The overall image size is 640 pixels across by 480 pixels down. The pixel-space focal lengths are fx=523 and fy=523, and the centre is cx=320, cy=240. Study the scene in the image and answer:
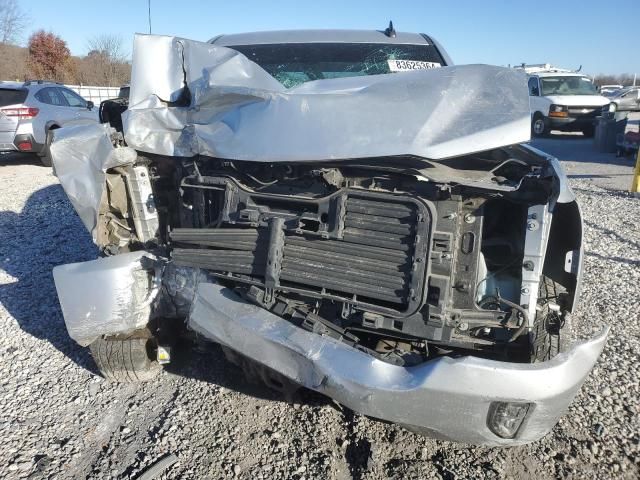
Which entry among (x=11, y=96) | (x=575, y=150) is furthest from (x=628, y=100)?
(x=11, y=96)

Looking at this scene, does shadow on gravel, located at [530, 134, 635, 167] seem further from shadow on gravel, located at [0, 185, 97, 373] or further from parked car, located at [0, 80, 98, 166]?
parked car, located at [0, 80, 98, 166]

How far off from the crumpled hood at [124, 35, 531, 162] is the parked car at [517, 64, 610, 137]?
14.2m

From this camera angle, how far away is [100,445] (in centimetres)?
262

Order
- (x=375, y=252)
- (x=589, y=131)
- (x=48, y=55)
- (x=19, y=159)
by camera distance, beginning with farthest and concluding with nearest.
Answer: (x=48, y=55)
(x=589, y=131)
(x=19, y=159)
(x=375, y=252)

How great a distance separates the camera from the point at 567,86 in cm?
1636

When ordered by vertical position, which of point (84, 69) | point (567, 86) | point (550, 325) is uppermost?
point (84, 69)

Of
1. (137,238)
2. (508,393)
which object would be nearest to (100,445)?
(137,238)

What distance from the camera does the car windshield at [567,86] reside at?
1616 centimetres

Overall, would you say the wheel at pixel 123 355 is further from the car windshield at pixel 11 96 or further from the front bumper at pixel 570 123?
the front bumper at pixel 570 123

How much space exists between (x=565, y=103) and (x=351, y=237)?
1554cm

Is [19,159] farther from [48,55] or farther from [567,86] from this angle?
[48,55]

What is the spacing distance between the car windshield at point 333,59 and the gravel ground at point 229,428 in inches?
81.9

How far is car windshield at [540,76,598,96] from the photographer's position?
16.2m

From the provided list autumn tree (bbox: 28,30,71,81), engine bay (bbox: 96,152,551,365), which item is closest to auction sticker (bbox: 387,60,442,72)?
engine bay (bbox: 96,152,551,365)
